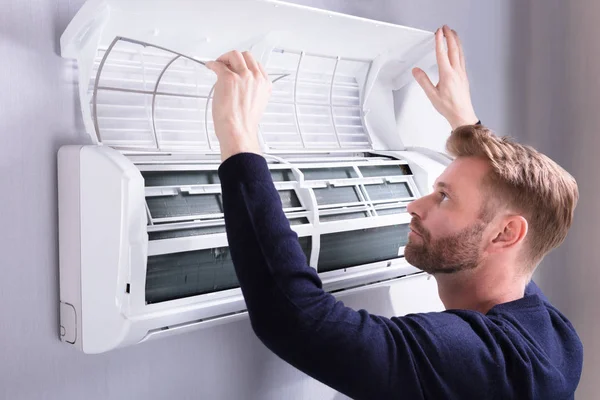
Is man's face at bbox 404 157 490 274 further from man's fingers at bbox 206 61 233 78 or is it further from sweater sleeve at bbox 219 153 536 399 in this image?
man's fingers at bbox 206 61 233 78

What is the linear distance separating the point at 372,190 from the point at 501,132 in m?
0.78

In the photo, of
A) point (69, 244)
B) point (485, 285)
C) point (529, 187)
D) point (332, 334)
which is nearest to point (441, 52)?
point (529, 187)

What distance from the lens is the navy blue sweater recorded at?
0.95m

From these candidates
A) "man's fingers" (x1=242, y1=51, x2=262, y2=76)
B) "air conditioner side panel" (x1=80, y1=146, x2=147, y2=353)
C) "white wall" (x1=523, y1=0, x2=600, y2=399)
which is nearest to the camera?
"air conditioner side panel" (x1=80, y1=146, x2=147, y2=353)

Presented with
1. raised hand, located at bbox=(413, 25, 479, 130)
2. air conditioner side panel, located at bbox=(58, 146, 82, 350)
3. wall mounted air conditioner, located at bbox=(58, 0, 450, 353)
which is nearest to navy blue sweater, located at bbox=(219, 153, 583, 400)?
wall mounted air conditioner, located at bbox=(58, 0, 450, 353)

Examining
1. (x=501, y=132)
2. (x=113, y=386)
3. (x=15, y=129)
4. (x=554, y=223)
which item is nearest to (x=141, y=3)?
(x=15, y=129)

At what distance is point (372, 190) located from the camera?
4.46ft

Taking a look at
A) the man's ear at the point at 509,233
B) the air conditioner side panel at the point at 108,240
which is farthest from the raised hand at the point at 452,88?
the air conditioner side panel at the point at 108,240

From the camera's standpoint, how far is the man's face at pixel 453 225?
1.20 m

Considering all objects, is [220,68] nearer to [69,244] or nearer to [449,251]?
[69,244]

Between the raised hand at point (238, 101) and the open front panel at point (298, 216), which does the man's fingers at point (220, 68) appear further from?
the open front panel at point (298, 216)

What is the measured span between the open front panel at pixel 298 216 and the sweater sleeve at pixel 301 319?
95 mm

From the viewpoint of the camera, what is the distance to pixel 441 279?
1280 millimetres

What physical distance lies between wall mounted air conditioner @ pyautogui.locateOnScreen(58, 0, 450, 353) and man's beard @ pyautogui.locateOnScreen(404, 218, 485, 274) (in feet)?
0.37
